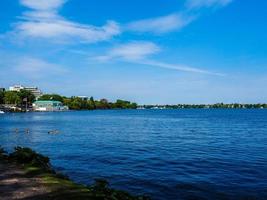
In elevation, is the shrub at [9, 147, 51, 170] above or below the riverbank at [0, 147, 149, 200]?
above

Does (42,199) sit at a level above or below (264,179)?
above

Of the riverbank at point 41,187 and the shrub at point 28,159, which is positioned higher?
the shrub at point 28,159

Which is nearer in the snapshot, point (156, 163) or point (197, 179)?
point (197, 179)

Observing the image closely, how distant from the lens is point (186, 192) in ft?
87.1

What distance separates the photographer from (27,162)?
26.8 metres

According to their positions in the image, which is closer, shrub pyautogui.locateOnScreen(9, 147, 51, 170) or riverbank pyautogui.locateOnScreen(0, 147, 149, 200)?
riverbank pyautogui.locateOnScreen(0, 147, 149, 200)

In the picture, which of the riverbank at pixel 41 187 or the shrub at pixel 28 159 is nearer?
the riverbank at pixel 41 187

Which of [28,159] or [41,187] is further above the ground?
[28,159]

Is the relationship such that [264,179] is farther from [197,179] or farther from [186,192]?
[186,192]

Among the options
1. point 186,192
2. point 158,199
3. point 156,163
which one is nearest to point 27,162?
→ point 158,199

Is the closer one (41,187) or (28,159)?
(41,187)

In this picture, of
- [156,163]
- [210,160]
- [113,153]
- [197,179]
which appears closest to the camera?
[197,179]

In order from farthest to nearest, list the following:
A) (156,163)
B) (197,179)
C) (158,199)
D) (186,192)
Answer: (156,163) → (197,179) → (186,192) → (158,199)

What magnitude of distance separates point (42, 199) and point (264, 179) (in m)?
20.8
